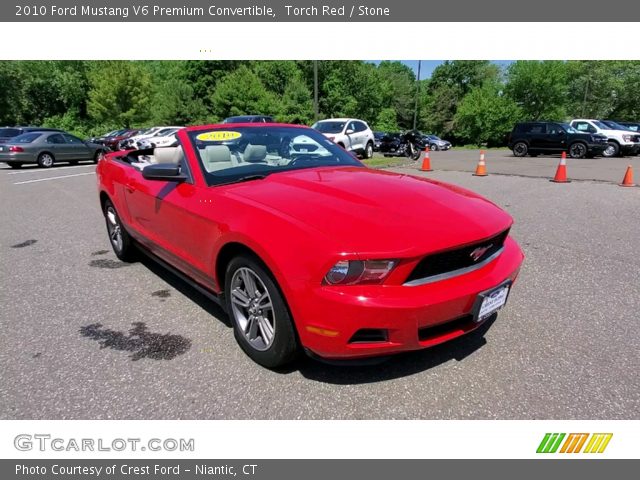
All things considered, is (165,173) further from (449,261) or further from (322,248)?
(449,261)

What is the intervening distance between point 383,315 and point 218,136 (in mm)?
2256

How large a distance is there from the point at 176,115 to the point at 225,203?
145 ft

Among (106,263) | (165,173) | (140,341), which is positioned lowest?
(106,263)

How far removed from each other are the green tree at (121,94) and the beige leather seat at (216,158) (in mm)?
45164

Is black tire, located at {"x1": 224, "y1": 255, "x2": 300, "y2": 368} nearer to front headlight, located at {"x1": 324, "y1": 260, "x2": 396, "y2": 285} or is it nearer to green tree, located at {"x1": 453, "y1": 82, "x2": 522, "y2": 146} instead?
front headlight, located at {"x1": 324, "y1": 260, "x2": 396, "y2": 285}

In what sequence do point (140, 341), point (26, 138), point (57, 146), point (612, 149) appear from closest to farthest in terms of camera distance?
1. point (140, 341)
2. point (26, 138)
3. point (57, 146)
4. point (612, 149)

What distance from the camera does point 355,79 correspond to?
5003cm

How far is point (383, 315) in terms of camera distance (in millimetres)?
2156

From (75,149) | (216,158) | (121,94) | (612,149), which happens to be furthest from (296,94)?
(216,158)

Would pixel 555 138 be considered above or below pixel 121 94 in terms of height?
below

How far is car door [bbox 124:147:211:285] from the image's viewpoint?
3209mm

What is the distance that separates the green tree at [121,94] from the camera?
42094mm

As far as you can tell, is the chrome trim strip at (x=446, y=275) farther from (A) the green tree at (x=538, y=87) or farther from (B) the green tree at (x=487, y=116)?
(A) the green tree at (x=538, y=87)

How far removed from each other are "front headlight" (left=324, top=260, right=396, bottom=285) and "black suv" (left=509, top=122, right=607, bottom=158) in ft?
68.9
